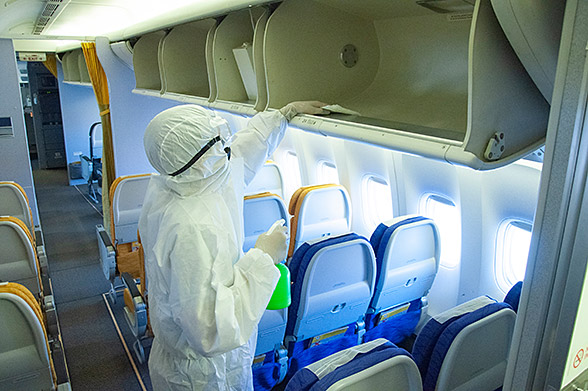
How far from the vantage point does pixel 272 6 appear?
2.52 m

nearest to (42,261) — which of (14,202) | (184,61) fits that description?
(14,202)

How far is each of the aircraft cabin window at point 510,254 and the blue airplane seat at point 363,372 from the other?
213cm

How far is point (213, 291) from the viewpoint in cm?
208

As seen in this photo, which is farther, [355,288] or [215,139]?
[355,288]

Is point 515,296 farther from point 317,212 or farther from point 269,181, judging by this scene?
point 269,181

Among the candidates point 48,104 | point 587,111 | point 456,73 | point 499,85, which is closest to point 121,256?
point 456,73

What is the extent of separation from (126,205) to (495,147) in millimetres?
3910

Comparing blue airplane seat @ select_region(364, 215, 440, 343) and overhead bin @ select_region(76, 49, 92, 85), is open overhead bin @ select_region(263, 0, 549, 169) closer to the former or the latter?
blue airplane seat @ select_region(364, 215, 440, 343)

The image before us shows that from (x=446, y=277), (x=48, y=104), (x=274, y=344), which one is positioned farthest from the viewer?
(x=48, y=104)

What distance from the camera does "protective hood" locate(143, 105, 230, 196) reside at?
2170mm

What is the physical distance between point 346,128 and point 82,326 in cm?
397

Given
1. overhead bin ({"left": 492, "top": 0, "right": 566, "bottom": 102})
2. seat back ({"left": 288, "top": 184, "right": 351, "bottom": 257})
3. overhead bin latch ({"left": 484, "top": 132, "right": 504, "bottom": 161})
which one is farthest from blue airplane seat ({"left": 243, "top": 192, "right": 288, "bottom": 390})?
overhead bin ({"left": 492, "top": 0, "right": 566, "bottom": 102})

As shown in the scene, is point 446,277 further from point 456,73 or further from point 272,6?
point 272,6

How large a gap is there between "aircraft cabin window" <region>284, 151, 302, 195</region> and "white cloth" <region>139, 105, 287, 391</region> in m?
3.98
